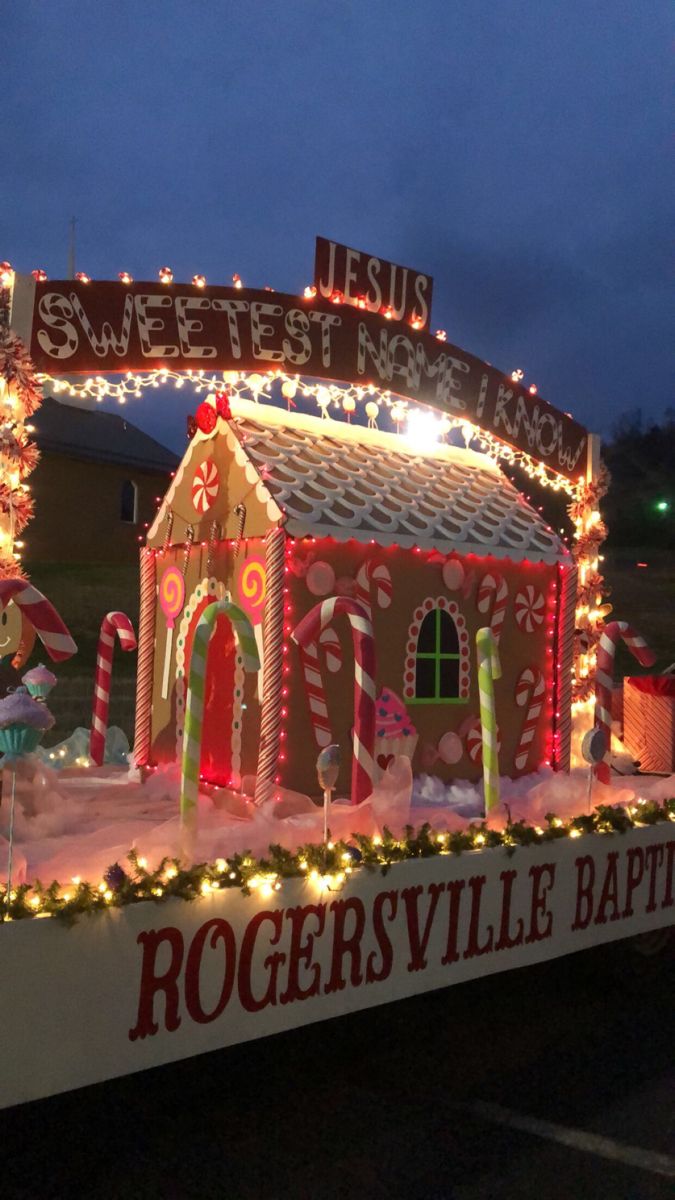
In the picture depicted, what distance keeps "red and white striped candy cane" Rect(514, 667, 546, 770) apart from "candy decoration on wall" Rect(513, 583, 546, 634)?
328 mm

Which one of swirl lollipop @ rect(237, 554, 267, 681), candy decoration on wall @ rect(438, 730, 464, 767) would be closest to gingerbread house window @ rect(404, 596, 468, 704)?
candy decoration on wall @ rect(438, 730, 464, 767)

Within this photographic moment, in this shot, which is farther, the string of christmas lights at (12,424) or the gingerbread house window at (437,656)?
the gingerbread house window at (437,656)

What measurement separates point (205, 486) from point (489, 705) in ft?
9.70

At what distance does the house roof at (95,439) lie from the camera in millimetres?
27420

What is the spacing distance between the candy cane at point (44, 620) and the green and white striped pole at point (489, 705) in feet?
6.60

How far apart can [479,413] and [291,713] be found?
137 inches

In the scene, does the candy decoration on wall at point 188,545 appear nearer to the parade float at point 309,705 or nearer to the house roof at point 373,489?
the parade float at point 309,705

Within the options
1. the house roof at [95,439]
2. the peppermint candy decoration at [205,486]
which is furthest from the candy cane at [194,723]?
the house roof at [95,439]

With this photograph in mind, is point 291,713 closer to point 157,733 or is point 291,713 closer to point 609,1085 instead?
point 157,733

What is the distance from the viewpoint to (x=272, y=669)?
576cm

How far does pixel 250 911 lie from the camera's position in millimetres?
3682

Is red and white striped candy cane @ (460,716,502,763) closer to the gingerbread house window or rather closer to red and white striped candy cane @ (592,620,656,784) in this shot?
the gingerbread house window

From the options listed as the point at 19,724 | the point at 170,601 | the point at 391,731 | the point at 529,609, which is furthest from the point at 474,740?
the point at 19,724

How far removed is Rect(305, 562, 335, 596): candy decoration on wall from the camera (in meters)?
6.05
